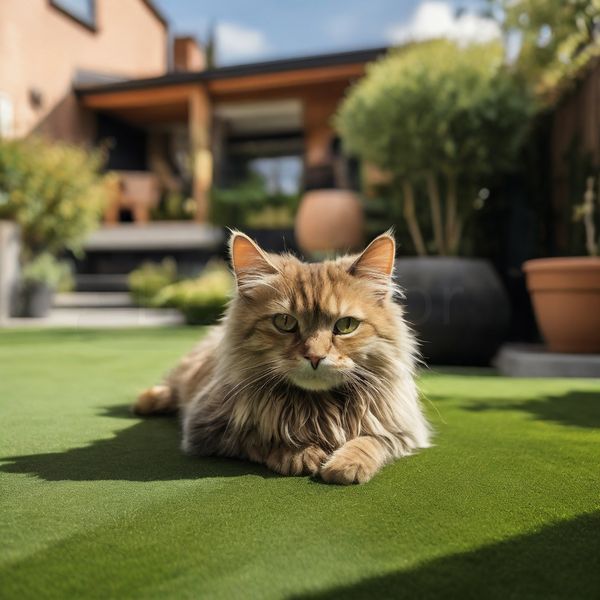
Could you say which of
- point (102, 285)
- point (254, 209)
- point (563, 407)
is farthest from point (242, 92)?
point (563, 407)

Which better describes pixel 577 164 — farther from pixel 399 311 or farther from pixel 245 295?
pixel 245 295

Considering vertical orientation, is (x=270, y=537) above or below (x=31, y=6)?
below

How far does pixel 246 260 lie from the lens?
1832 millimetres

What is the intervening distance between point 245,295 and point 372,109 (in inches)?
177

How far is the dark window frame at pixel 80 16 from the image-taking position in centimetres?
1276

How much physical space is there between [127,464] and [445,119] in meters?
4.78

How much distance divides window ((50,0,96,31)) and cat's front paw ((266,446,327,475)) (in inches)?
561

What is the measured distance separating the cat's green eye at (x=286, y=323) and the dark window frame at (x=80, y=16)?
14026 mm

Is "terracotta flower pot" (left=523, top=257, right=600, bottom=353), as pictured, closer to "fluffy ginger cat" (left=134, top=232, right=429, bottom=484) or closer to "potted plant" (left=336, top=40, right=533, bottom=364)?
"potted plant" (left=336, top=40, right=533, bottom=364)

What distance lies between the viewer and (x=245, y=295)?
6.06 ft

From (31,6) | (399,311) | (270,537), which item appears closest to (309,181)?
(31,6)

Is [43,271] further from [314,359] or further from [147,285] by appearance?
[314,359]

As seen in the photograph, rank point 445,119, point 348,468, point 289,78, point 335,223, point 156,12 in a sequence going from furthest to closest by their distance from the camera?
point 156,12, point 289,78, point 335,223, point 445,119, point 348,468

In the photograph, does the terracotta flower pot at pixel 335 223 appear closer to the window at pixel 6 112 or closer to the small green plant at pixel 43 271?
the small green plant at pixel 43 271
